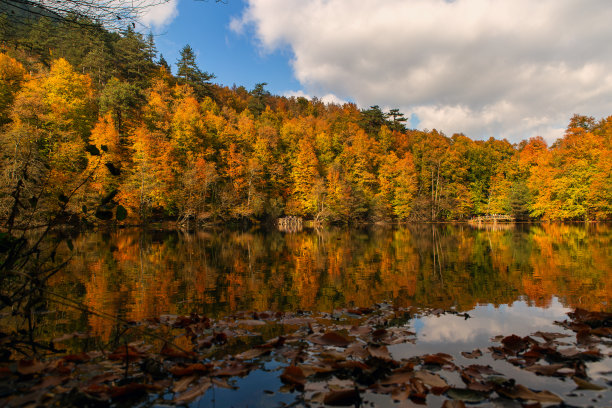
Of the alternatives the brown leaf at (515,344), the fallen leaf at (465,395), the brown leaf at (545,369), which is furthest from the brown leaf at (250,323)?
the brown leaf at (545,369)

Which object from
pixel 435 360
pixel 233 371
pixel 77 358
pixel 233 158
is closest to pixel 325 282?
pixel 435 360

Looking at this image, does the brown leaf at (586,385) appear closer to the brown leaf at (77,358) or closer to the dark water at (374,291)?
the dark water at (374,291)

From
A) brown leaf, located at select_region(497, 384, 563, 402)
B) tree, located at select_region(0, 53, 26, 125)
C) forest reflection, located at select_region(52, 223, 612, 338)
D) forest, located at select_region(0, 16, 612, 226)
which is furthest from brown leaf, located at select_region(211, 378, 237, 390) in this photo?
tree, located at select_region(0, 53, 26, 125)

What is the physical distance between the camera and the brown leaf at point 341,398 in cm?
266

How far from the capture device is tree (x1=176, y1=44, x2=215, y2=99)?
57.7m

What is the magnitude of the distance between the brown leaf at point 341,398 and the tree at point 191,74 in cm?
6138

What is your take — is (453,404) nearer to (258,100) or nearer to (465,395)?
(465,395)

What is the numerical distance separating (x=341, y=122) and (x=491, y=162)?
92.4ft

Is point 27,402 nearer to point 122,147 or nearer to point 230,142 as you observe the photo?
point 122,147

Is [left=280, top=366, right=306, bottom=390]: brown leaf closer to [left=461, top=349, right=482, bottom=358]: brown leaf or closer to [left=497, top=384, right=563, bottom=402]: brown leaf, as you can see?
[left=497, top=384, right=563, bottom=402]: brown leaf

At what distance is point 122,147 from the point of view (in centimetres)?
3594

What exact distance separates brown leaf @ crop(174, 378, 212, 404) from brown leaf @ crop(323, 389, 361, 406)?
3.34ft

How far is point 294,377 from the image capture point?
3029 mm

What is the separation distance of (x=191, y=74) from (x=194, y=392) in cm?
6382
